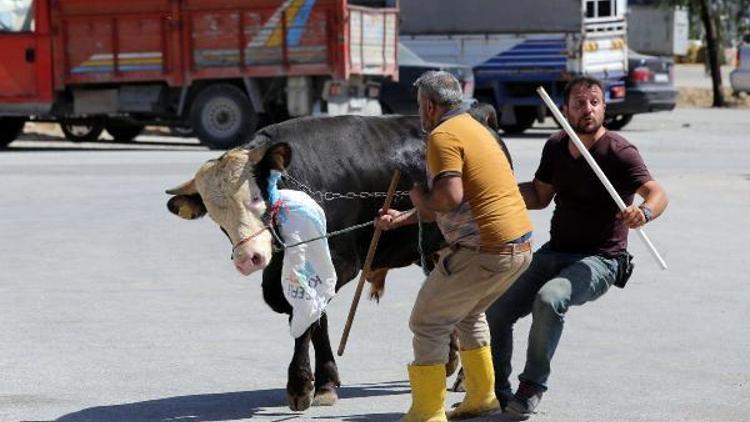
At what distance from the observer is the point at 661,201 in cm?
725

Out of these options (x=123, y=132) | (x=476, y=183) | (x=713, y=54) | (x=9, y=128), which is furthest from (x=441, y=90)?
(x=713, y=54)

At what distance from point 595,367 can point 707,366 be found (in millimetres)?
578

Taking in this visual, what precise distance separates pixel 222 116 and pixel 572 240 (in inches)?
736

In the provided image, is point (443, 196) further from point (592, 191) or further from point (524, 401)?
point (524, 401)

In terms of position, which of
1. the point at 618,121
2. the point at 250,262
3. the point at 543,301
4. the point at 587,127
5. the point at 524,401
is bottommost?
the point at 618,121

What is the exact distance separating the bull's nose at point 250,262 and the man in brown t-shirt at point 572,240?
1045 mm

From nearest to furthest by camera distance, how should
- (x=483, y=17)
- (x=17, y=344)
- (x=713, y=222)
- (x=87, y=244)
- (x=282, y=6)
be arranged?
(x=17, y=344) < (x=87, y=244) < (x=713, y=222) < (x=282, y=6) < (x=483, y=17)

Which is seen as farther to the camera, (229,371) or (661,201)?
(229,371)

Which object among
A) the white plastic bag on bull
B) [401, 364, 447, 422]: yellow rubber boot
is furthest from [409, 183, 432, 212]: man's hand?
the white plastic bag on bull

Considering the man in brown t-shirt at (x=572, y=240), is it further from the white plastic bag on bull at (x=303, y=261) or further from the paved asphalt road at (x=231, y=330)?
the white plastic bag on bull at (x=303, y=261)

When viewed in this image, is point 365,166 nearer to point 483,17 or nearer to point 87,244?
point 87,244

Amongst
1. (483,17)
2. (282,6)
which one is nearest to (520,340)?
(282,6)

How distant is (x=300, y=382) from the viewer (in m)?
7.63

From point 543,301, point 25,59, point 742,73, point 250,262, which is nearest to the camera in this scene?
point 543,301
